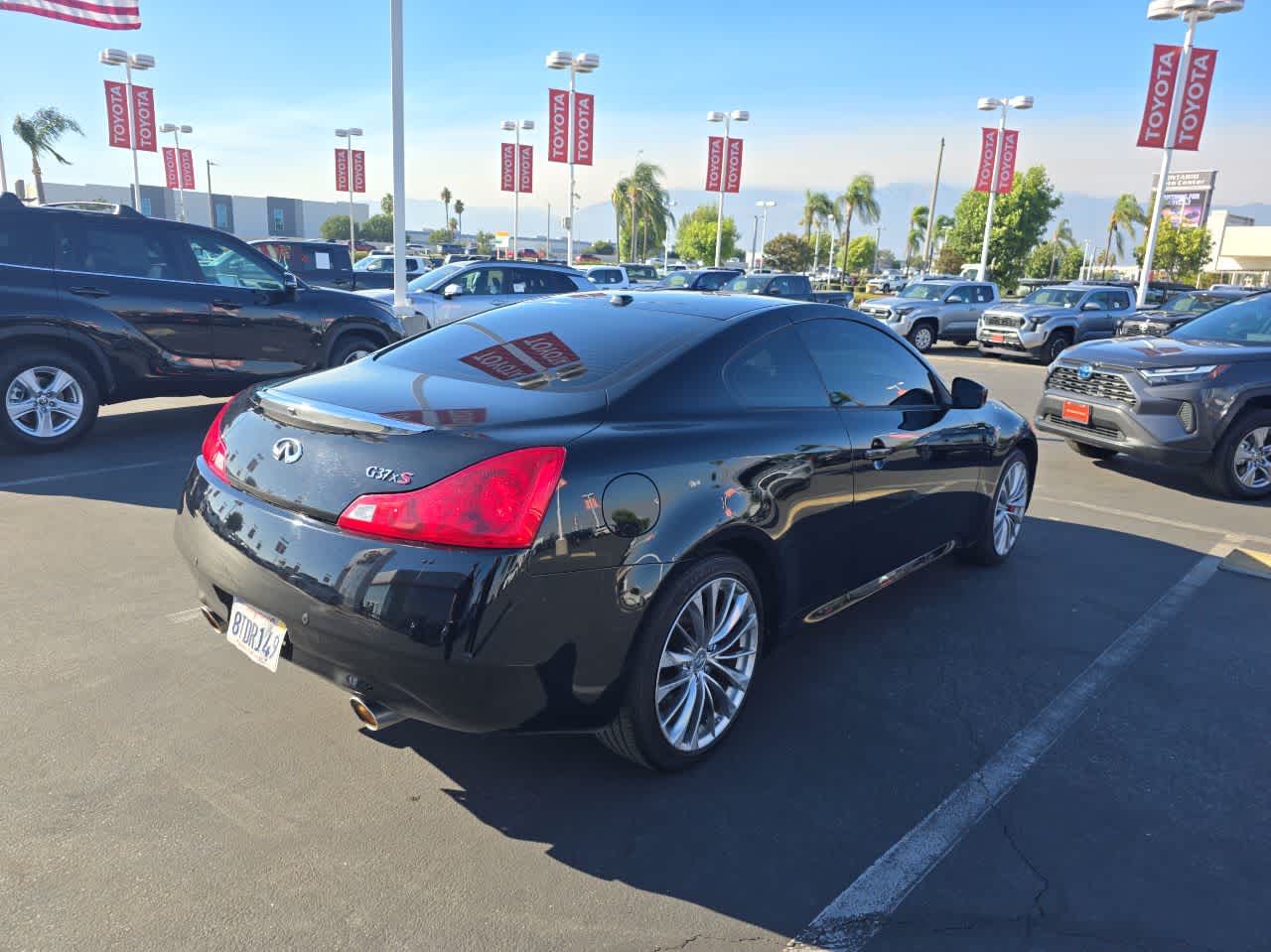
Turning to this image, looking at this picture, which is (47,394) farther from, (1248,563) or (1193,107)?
(1193,107)

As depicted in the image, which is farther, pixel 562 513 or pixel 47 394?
pixel 47 394

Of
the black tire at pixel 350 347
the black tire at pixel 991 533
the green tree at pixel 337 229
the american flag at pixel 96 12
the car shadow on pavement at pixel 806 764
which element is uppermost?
the american flag at pixel 96 12

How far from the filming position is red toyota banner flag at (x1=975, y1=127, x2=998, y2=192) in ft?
101

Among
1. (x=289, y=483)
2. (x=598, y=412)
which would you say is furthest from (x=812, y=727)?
(x=289, y=483)

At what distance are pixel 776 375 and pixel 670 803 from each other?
1.64 m

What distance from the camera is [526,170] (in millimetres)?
38906

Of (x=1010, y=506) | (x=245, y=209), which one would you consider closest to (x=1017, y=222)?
(x=1010, y=506)

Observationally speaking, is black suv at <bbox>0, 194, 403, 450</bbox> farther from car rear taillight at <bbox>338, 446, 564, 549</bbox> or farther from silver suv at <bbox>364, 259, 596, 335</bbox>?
car rear taillight at <bbox>338, 446, 564, 549</bbox>

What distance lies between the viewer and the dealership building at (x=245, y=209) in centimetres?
9962

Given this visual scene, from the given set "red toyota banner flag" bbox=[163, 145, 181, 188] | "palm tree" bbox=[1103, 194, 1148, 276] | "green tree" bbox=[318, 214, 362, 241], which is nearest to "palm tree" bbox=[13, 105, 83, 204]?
"red toyota banner flag" bbox=[163, 145, 181, 188]

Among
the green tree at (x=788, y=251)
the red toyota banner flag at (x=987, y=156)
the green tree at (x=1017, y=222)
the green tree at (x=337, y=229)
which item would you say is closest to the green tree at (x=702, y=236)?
the green tree at (x=788, y=251)

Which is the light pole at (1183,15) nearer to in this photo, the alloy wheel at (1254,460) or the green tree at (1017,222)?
the alloy wheel at (1254,460)

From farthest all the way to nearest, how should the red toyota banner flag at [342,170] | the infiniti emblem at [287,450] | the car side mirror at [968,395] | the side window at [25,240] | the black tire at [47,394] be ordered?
the red toyota banner flag at [342,170]
the side window at [25,240]
the black tire at [47,394]
the car side mirror at [968,395]
the infiniti emblem at [287,450]

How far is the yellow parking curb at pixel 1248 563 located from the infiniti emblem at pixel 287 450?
5443 mm
